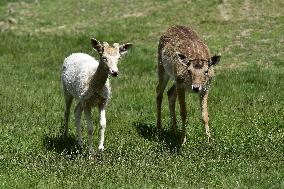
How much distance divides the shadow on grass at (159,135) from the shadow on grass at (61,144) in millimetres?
1377

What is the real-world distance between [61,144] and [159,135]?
6.45 feet

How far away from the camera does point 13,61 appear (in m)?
18.8

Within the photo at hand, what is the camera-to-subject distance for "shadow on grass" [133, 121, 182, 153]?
1134 cm

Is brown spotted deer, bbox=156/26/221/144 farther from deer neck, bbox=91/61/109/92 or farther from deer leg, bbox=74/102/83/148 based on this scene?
deer leg, bbox=74/102/83/148

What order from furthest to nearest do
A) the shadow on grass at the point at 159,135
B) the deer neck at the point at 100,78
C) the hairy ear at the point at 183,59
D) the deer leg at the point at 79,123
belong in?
the shadow on grass at the point at 159,135 < the deer leg at the point at 79,123 < the hairy ear at the point at 183,59 < the deer neck at the point at 100,78

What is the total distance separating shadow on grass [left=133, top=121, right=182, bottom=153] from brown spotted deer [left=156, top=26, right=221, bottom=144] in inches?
5.9

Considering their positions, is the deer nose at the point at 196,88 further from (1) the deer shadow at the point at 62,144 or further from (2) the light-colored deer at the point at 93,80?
(1) the deer shadow at the point at 62,144

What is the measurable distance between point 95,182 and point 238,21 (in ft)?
46.4

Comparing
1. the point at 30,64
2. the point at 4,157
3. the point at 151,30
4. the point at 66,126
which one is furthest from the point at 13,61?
the point at 4,157

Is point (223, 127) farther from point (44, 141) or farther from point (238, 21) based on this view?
point (238, 21)

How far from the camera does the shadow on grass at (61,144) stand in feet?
35.5

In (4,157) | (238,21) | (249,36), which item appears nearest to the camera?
(4,157)

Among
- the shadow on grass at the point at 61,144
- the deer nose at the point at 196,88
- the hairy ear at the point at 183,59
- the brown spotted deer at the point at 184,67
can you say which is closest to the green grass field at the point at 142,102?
the shadow on grass at the point at 61,144

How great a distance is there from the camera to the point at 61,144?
11289mm
